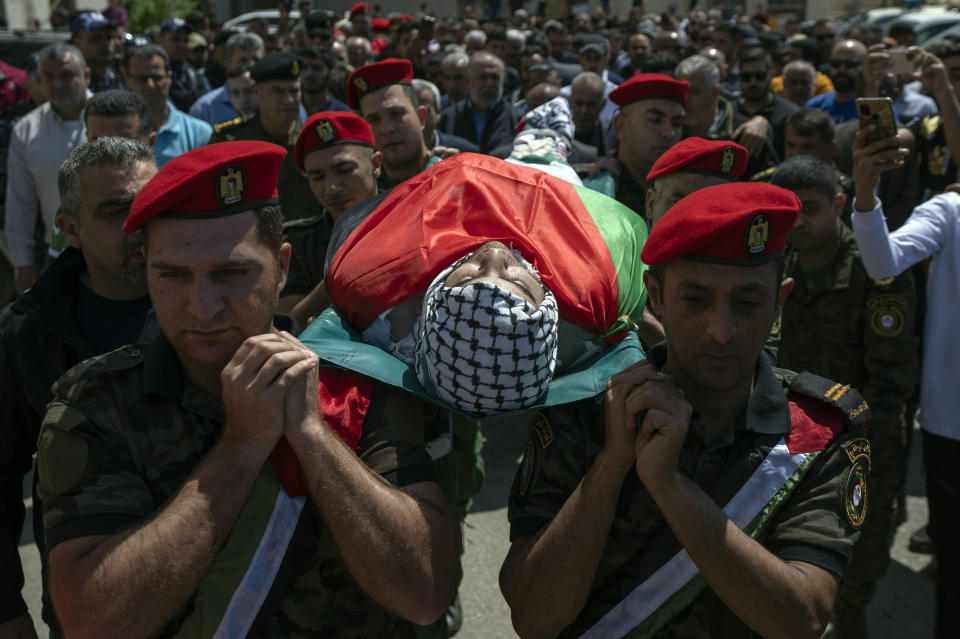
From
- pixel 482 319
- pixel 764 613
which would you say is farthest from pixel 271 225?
pixel 764 613

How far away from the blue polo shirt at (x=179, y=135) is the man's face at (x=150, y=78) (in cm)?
11

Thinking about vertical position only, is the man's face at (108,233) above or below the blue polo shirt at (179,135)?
above

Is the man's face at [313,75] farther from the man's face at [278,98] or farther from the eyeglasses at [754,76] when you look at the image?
the eyeglasses at [754,76]

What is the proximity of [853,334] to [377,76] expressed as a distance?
8.26 feet

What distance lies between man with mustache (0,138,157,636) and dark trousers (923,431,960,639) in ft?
9.10

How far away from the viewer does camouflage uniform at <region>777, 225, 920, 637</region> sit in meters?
3.61

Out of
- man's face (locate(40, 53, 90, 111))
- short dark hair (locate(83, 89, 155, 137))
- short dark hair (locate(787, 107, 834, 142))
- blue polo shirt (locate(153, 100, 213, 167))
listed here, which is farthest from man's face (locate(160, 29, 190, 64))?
short dark hair (locate(787, 107, 834, 142))

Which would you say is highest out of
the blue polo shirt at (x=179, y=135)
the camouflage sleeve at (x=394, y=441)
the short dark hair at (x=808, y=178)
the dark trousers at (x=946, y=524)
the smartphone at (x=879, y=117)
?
the smartphone at (x=879, y=117)

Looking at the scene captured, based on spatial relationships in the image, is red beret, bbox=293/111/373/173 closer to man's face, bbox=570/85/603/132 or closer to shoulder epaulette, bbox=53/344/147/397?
shoulder epaulette, bbox=53/344/147/397

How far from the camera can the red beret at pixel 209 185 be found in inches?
73.4

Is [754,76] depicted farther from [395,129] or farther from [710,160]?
[710,160]

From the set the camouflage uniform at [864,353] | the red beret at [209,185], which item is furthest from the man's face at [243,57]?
the red beret at [209,185]

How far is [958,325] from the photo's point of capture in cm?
339

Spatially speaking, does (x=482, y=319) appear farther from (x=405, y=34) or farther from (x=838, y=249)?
(x=405, y=34)
